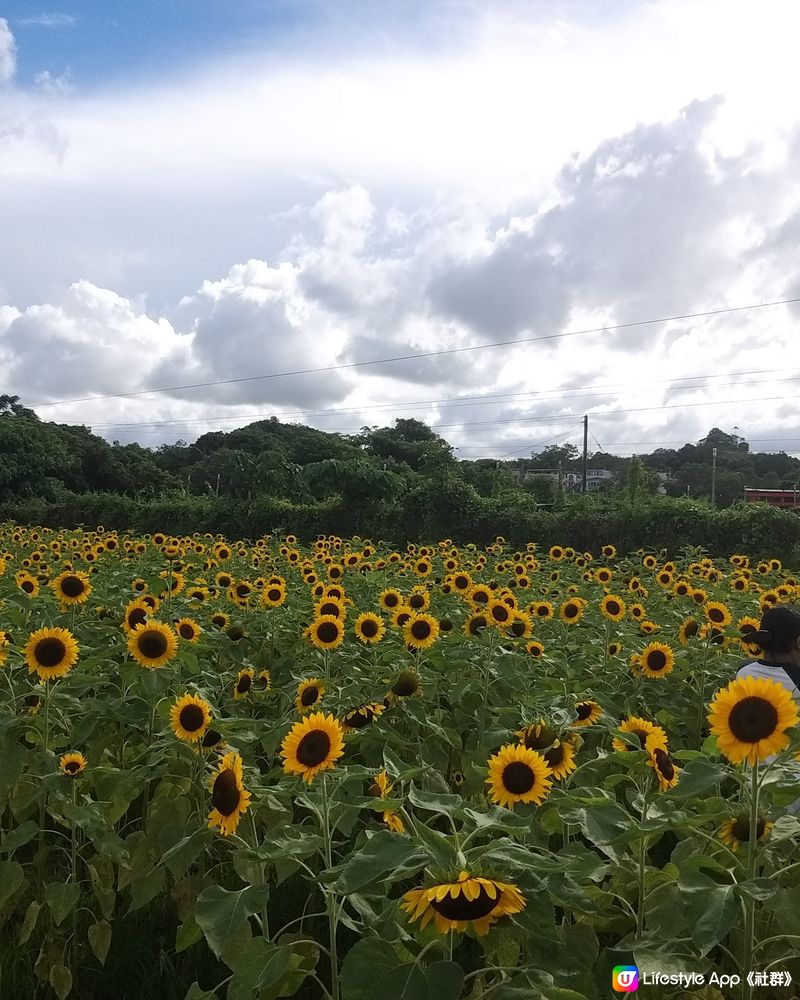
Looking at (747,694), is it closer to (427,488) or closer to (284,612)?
(284,612)

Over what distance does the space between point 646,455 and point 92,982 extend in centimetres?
9791

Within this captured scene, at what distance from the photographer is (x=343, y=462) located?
20.6 m

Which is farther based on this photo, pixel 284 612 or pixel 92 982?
pixel 284 612

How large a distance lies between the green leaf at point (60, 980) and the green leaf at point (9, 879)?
9.7 inches

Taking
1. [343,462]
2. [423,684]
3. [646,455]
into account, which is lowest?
[423,684]

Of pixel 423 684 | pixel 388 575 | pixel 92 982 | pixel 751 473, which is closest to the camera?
pixel 92 982

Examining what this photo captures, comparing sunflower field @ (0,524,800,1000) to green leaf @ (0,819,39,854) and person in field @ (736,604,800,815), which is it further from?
person in field @ (736,604,800,815)

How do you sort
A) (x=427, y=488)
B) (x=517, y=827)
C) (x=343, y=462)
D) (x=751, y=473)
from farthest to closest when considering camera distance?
(x=751, y=473) → (x=343, y=462) → (x=427, y=488) → (x=517, y=827)

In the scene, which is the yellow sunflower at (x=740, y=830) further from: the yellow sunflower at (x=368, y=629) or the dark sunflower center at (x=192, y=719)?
the yellow sunflower at (x=368, y=629)

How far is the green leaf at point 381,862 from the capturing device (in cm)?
136

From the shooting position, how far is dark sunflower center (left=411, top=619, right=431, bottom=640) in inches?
145

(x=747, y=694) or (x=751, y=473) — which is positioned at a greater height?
(x=751, y=473)

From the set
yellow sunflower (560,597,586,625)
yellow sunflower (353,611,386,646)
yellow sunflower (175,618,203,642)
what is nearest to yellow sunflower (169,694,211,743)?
yellow sunflower (175,618,203,642)

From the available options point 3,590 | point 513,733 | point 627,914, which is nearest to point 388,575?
point 3,590
